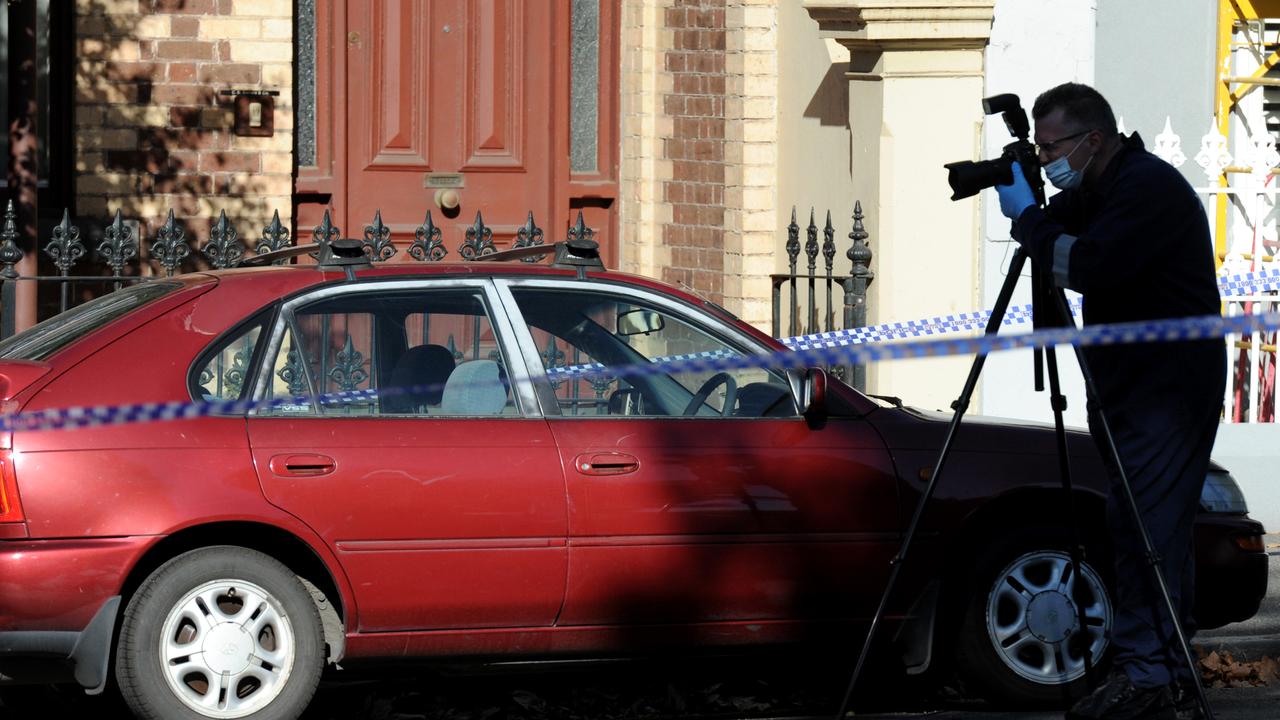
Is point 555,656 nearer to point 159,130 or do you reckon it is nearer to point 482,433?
point 482,433

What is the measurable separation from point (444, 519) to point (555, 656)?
A: 59 cm

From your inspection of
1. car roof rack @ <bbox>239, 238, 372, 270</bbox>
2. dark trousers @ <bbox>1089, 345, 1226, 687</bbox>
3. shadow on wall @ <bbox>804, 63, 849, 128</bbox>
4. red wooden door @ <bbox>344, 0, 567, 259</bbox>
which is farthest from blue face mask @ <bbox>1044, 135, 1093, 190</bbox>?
red wooden door @ <bbox>344, 0, 567, 259</bbox>

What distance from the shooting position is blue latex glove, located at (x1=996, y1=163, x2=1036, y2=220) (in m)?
5.49

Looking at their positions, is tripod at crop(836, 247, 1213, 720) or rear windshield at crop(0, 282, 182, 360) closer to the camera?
tripod at crop(836, 247, 1213, 720)

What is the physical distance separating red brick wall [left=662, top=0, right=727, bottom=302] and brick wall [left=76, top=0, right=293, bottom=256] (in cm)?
244

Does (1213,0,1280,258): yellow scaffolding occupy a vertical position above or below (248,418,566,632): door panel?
above

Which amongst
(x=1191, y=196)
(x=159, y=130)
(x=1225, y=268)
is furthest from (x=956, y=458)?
(x=159, y=130)

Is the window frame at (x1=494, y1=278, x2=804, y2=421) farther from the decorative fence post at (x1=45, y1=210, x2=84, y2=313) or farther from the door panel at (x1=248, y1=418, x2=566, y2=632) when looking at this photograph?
the decorative fence post at (x1=45, y1=210, x2=84, y2=313)

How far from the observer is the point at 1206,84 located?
1124 centimetres

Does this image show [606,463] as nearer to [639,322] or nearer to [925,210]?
[639,322]

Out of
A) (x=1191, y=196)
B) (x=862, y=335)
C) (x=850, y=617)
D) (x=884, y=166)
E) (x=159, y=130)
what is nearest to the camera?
(x=1191, y=196)

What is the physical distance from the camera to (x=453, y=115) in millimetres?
11844

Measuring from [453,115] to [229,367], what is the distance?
6267 mm

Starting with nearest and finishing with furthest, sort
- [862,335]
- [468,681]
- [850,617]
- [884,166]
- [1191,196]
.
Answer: [1191,196]
[850,617]
[468,681]
[862,335]
[884,166]
